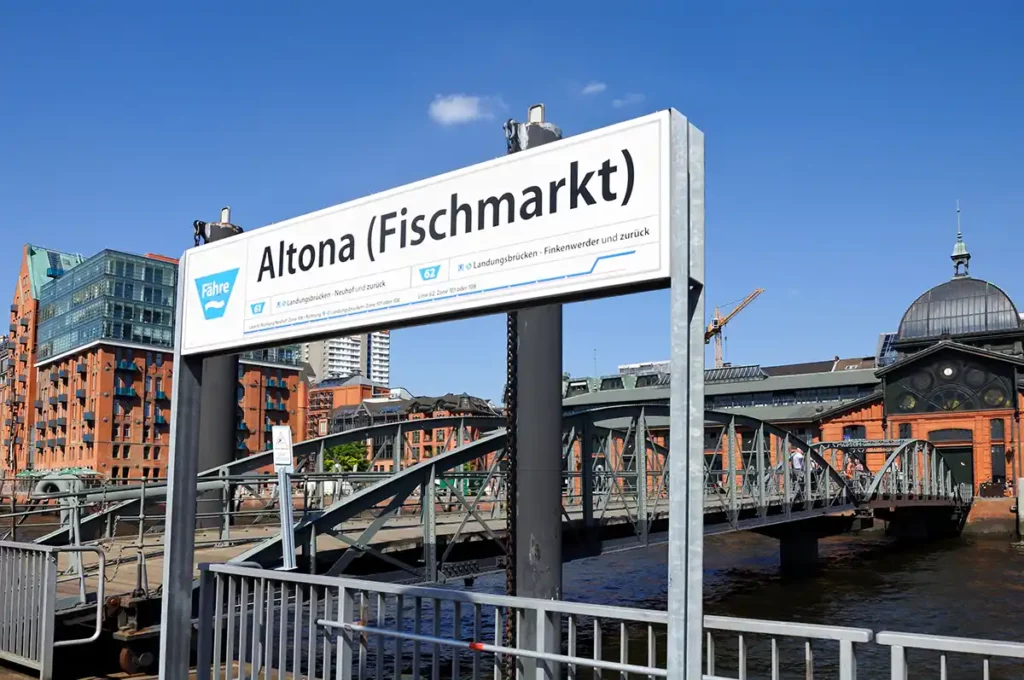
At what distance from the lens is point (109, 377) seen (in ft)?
288

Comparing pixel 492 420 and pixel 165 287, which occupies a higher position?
pixel 165 287

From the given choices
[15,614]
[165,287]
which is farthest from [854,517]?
[165,287]

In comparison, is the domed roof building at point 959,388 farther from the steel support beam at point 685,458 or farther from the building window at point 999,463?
the steel support beam at point 685,458

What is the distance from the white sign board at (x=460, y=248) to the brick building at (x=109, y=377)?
3266 inches

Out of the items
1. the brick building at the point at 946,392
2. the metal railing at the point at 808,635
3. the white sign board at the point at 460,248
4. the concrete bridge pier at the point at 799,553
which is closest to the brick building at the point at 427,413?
the brick building at the point at 946,392

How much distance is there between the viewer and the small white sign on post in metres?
7.30

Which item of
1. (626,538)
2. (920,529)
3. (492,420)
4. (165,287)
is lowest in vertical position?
(920,529)

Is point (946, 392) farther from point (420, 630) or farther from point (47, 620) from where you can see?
point (420, 630)

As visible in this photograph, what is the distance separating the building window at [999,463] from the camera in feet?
178

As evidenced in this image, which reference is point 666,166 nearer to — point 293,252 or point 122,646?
point 293,252

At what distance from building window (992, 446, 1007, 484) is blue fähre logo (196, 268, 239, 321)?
184 ft

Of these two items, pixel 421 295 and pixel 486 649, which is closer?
pixel 486 649

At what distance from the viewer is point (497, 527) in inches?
659

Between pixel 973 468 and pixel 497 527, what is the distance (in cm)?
4790
